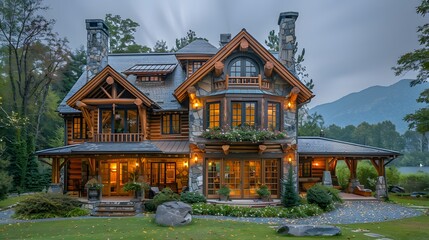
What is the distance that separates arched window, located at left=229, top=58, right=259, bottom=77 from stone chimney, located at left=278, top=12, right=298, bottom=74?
2.64m

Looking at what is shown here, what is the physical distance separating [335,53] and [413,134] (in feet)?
172

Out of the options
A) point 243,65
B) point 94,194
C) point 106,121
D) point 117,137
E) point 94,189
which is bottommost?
point 94,194

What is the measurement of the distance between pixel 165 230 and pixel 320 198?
863 cm

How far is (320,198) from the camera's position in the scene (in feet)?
55.4

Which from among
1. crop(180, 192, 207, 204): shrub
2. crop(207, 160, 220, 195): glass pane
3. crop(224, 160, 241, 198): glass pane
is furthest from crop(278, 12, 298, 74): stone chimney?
crop(180, 192, 207, 204): shrub

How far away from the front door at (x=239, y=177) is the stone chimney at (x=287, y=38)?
20.3 feet

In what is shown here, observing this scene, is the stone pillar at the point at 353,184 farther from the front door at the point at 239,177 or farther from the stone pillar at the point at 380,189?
the front door at the point at 239,177

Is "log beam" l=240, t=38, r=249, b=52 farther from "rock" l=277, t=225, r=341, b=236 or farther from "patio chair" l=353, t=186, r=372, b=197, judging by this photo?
"patio chair" l=353, t=186, r=372, b=197

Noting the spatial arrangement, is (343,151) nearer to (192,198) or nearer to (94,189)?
(192,198)

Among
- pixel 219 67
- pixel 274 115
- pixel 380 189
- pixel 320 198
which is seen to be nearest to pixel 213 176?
pixel 274 115

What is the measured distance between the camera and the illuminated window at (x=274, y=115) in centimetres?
1855

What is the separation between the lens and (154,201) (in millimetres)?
17016

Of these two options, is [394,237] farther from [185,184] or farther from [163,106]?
[163,106]

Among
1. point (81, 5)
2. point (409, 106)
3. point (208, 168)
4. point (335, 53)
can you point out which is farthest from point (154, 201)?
point (409, 106)
